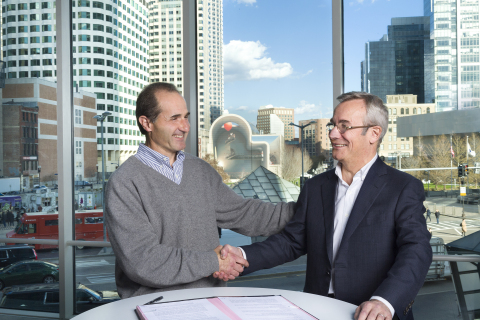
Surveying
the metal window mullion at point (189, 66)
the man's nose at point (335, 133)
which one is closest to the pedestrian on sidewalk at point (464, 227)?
the man's nose at point (335, 133)

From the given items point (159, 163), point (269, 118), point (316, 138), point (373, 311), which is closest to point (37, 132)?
point (269, 118)

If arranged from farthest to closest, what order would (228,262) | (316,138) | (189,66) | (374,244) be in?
(316,138) < (189,66) < (228,262) < (374,244)

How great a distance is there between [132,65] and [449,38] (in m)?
2.44

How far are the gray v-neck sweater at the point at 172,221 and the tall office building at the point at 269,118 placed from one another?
1.57 metres

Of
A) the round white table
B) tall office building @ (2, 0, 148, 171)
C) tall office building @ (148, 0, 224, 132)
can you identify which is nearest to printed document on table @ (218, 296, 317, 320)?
the round white table

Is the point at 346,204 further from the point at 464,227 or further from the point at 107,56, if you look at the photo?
the point at 107,56

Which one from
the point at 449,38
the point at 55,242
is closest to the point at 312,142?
the point at 449,38

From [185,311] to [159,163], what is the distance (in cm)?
85

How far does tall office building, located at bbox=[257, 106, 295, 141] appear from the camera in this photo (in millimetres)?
3633

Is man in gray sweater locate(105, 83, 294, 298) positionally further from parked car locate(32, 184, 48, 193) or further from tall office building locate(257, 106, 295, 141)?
parked car locate(32, 184, 48, 193)

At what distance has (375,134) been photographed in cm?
175

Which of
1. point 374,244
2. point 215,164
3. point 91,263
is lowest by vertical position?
point 91,263

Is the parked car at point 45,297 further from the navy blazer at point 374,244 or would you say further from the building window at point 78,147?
the navy blazer at point 374,244

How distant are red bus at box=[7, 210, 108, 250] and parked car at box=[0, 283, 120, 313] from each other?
1.33ft
